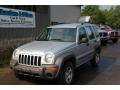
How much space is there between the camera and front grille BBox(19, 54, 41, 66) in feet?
19.0

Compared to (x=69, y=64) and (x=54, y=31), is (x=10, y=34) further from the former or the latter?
(x=69, y=64)

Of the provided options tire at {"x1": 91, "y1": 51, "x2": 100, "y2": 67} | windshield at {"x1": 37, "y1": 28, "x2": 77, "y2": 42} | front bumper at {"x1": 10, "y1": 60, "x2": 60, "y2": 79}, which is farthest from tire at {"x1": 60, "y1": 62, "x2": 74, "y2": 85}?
tire at {"x1": 91, "y1": 51, "x2": 100, "y2": 67}

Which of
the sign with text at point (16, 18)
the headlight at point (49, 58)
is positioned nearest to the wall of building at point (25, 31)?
the sign with text at point (16, 18)

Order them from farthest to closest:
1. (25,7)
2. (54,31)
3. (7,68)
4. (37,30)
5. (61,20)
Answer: (61,20) → (37,30) → (25,7) → (7,68) → (54,31)

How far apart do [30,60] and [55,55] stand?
0.75 m

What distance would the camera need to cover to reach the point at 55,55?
5719 millimetres

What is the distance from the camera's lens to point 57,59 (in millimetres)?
5738

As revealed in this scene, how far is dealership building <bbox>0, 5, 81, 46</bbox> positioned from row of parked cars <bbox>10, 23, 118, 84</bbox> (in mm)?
4122

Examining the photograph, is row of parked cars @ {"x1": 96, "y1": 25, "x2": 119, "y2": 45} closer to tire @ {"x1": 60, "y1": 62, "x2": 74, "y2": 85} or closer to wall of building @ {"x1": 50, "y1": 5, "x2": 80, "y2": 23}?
wall of building @ {"x1": 50, "y1": 5, "x2": 80, "y2": 23}

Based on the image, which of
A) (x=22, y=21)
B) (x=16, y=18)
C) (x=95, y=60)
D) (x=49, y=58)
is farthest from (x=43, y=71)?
(x=22, y=21)

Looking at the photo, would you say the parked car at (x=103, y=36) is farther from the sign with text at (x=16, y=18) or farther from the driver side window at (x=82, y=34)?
the driver side window at (x=82, y=34)

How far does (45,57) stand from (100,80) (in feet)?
7.47

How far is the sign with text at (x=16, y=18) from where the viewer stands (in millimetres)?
10820

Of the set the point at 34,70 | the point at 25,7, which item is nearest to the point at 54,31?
the point at 34,70
